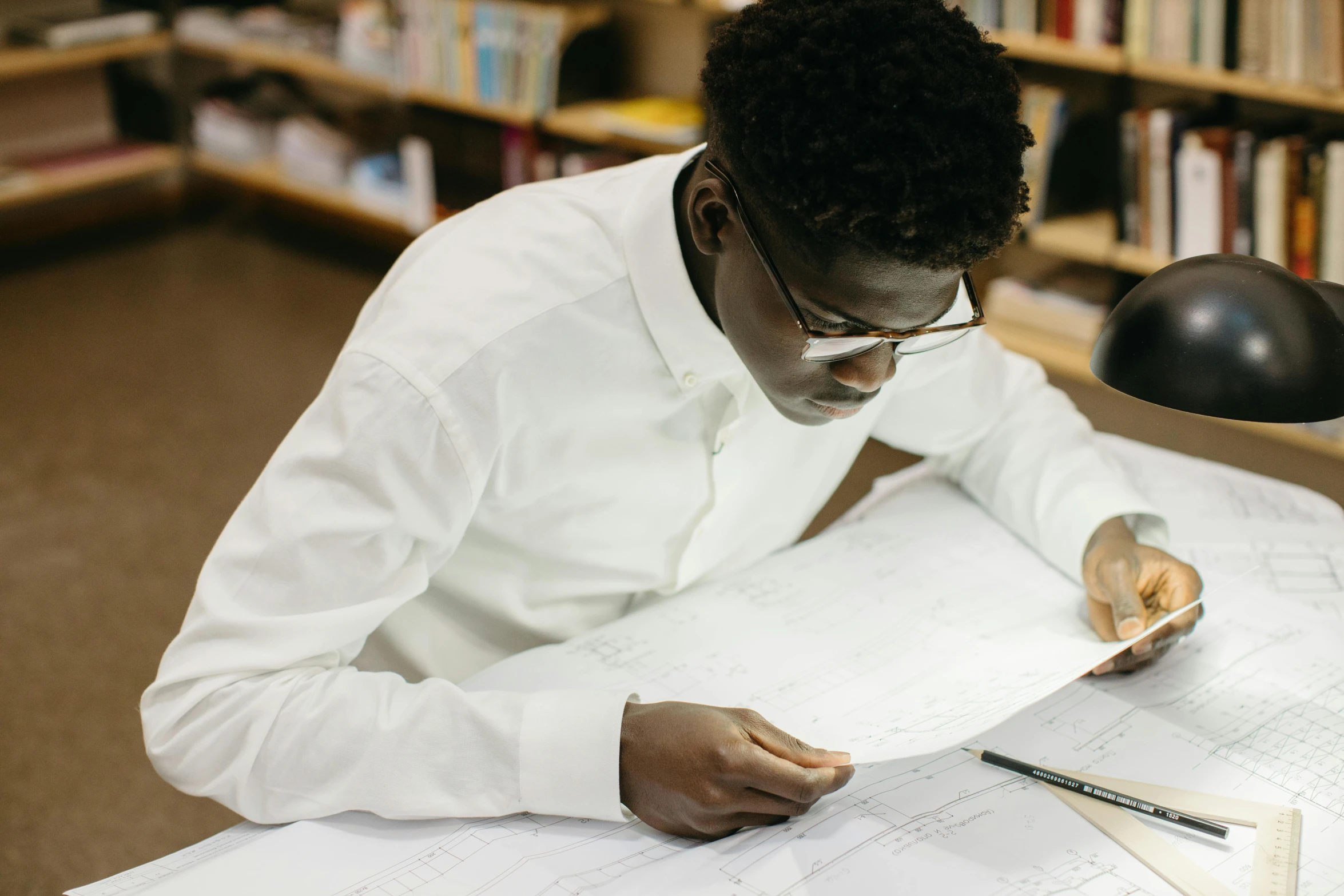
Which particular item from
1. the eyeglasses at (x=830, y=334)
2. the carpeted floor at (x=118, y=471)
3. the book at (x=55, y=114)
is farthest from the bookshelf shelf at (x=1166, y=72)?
the book at (x=55, y=114)

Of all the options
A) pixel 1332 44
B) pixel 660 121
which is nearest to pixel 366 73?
pixel 660 121

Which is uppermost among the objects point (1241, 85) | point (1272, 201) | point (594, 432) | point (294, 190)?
point (1241, 85)

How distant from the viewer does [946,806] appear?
0.89m

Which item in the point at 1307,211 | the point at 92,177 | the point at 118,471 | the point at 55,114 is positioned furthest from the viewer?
the point at 55,114

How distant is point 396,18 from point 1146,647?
3.16m

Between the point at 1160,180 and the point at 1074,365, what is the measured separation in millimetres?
454

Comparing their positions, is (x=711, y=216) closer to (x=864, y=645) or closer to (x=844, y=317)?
(x=844, y=317)

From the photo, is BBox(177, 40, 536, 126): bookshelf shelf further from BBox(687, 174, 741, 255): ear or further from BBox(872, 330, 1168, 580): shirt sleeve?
BBox(687, 174, 741, 255): ear

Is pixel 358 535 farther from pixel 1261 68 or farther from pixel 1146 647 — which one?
pixel 1261 68

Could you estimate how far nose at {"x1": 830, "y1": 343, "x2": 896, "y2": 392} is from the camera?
0.93m

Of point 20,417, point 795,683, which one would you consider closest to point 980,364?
point 795,683

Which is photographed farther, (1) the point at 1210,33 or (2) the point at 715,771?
(1) the point at 1210,33

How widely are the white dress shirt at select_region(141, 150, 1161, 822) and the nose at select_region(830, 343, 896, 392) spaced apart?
0.50 ft

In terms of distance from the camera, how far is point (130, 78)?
4465mm
